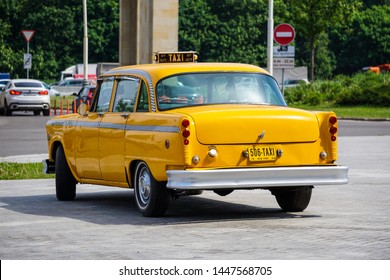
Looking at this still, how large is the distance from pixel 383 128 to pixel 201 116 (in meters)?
25.9

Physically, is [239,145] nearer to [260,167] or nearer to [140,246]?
[260,167]

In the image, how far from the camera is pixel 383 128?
38594mm

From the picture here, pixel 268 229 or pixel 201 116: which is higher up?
pixel 201 116

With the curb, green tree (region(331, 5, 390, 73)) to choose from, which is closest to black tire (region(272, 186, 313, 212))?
the curb

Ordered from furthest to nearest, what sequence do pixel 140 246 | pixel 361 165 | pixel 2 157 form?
pixel 2 157 < pixel 361 165 < pixel 140 246

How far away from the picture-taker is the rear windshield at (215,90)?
14.1 meters

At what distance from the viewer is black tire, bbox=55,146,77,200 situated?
16.2 metres

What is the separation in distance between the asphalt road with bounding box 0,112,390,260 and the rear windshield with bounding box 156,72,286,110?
1253 mm

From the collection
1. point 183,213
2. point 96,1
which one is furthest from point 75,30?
point 183,213

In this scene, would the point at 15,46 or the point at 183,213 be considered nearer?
the point at 183,213

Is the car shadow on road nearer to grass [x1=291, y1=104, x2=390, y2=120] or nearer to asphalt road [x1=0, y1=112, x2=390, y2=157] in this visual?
asphalt road [x1=0, y1=112, x2=390, y2=157]

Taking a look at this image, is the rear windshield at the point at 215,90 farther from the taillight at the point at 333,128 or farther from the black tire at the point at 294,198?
the black tire at the point at 294,198

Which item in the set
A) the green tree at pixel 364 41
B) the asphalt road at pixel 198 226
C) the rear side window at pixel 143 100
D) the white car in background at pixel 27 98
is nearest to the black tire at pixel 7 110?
the white car in background at pixel 27 98

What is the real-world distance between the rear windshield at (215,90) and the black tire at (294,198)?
1.00 meters
